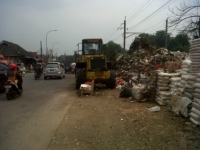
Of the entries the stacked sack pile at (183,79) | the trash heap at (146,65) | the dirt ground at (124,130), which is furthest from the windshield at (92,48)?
the stacked sack pile at (183,79)

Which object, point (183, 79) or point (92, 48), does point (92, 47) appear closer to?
point (92, 48)

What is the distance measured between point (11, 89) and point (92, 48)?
6.40 m

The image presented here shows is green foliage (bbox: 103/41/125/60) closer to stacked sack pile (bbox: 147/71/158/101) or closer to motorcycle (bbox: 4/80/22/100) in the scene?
stacked sack pile (bbox: 147/71/158/101)

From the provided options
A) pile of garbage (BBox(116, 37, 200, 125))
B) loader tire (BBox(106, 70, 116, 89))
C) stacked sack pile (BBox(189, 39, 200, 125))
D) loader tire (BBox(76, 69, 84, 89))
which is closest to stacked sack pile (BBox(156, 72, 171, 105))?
pile of garbage (BBox(116, 37, 200, 125))

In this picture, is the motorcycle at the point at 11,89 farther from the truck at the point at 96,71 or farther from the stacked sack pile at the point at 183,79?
the stacked sack pile at the point at 183,79

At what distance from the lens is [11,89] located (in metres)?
11.7

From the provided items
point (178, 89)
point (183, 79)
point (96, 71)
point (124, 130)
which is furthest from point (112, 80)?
point (124, 130)

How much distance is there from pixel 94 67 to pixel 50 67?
11651mm

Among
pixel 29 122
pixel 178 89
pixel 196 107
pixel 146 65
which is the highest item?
pixel 146 65

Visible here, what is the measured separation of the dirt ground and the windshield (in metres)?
7.93

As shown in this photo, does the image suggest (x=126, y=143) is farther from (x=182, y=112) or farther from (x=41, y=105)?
(x=41, y=105)

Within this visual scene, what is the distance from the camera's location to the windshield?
53.9 feet

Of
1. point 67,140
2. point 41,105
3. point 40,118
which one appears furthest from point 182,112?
point 41,105

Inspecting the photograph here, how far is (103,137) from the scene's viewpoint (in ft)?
18.7
